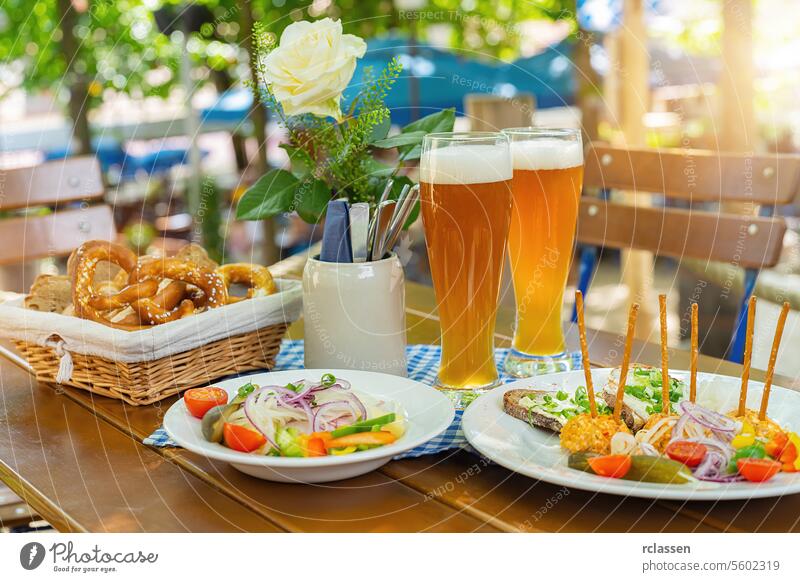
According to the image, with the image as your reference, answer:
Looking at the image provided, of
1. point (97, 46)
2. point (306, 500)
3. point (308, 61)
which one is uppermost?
point (97, 46)

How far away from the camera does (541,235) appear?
55.2 inches

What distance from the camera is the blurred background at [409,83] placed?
4.78 m

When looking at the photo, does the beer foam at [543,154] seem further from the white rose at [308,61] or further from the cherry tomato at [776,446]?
the cherry tomato at [776,446]

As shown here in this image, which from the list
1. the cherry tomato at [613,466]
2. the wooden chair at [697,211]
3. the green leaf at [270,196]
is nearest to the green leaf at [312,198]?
the green leaf at [270,196]

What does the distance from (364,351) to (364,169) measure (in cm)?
29

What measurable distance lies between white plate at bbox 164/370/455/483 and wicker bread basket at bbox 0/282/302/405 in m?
0.13

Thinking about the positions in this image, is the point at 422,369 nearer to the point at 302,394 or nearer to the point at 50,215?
the point at 302,394

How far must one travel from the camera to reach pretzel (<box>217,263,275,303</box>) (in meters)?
1.45

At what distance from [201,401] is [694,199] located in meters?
1.50

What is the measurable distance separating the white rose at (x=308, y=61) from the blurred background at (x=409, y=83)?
2635mm

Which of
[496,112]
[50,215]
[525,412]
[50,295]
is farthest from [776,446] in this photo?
[496,112]

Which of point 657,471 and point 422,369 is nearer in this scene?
point 657,471

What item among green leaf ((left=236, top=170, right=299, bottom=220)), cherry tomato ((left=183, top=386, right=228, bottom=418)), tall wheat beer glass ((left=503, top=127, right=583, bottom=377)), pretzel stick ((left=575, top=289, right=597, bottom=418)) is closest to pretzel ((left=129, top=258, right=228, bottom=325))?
green leaf ((left=236, top=170, right=299, bottom=220))
